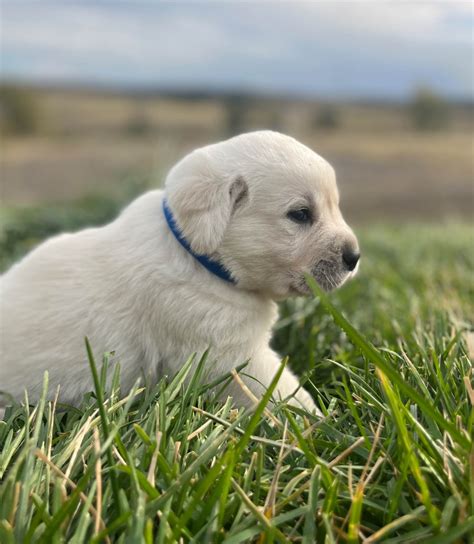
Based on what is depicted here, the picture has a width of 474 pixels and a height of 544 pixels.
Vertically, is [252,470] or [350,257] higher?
[350,257]

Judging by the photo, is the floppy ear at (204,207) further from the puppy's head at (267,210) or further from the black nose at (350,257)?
the black nose at (350,257)

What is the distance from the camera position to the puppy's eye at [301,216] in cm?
304

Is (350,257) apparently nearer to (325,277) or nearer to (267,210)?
(325,277)

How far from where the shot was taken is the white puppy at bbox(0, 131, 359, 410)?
3.00 m

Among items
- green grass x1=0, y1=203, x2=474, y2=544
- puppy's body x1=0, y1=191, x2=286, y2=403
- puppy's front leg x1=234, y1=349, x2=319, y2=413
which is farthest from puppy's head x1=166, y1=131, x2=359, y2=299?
green grass x1=0, y1=203, x2=474, y2=544

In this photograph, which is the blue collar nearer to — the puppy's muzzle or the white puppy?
the white puppy

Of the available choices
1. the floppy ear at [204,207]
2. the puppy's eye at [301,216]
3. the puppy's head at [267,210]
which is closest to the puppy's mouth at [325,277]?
the puppy's head at [267,210]

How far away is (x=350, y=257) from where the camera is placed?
10.1ft

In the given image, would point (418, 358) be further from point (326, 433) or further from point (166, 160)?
point (166, 160)

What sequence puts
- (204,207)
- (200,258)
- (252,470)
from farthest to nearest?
(200,258) → (204,207) → (252,470)

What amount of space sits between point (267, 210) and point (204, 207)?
30cm

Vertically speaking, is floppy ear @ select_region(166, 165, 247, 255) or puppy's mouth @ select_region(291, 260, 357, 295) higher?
floppy ear @ select_region(166, 165, 247, 255)

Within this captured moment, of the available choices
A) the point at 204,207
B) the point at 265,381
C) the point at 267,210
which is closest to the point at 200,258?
the point at 204,207

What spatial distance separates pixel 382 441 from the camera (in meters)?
2.40
